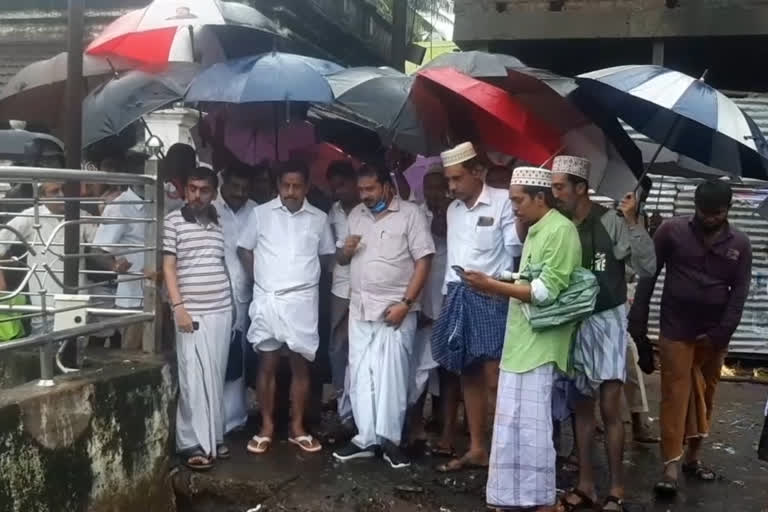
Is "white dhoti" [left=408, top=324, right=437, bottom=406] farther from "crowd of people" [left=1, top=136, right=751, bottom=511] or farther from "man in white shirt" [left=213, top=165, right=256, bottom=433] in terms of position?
"man in white shirt" [left=213, top=165, right=256, bottom=433]

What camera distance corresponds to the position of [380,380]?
502 cm

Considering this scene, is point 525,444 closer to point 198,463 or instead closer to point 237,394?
point 198,463

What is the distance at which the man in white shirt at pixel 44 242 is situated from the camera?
422cm

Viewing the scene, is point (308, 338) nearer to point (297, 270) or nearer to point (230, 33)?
point (297, 270)

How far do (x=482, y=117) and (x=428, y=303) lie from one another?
1.23m

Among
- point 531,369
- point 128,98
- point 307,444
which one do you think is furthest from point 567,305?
point 128,98

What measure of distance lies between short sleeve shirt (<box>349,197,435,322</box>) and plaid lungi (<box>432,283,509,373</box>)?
12.9 inches

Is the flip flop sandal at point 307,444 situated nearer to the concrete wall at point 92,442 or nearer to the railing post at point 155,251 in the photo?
the concrete wall at point 92,442

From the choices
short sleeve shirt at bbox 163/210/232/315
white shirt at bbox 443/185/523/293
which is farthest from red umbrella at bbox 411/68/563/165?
short sleeve shirt at bbox 163/210/232/315

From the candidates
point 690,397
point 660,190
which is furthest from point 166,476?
point 660,190

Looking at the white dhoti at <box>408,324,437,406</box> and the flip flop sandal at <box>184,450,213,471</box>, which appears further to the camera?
the white dhoti at <box>408,324,437,406</box>

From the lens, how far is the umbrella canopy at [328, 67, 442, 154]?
4.70 m

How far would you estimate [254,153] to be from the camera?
6.09m

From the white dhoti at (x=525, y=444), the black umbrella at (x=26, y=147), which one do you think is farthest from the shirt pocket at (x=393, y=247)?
the black umbrella at (x=26, y=147)
